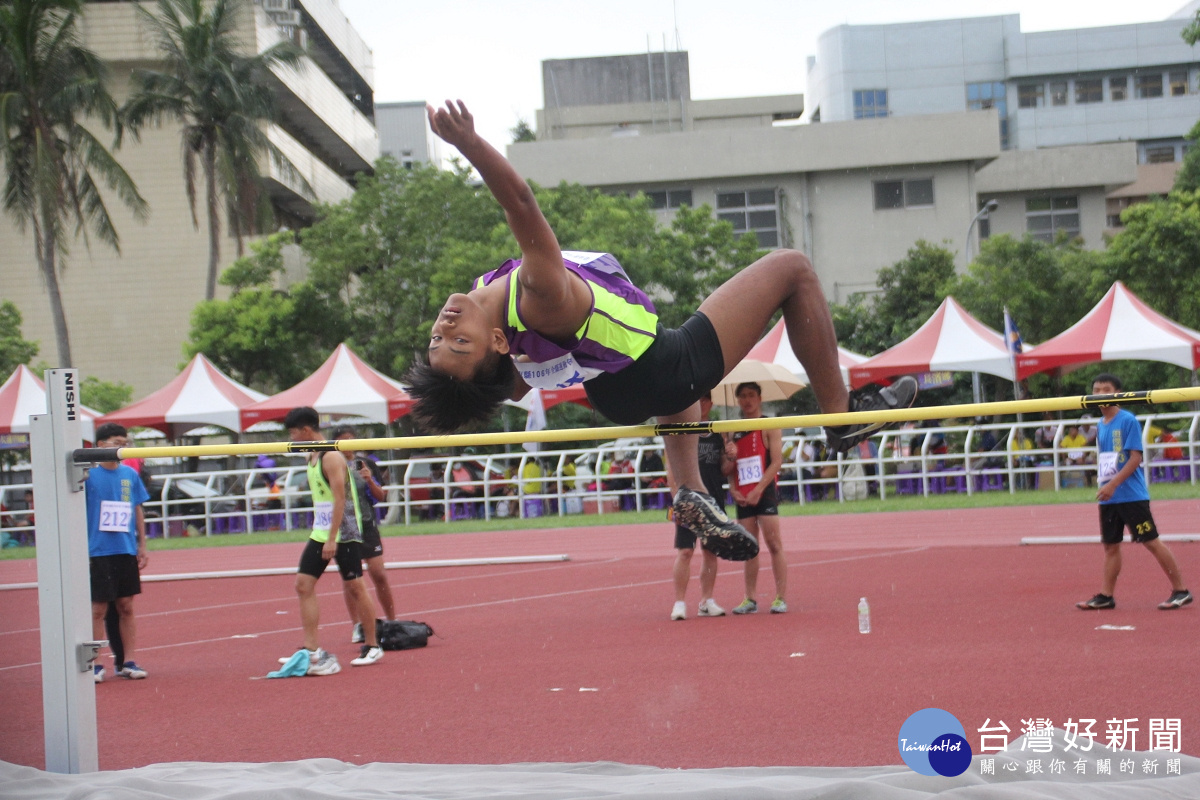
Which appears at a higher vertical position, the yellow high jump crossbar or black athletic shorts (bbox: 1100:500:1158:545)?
the yellow high jump crossbar

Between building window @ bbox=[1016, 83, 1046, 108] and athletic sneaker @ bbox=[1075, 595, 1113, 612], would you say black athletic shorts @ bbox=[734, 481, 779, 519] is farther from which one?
building window @ bbox=[1016, 83, 1046, 108]

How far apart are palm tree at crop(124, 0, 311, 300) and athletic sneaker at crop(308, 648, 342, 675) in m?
21.6

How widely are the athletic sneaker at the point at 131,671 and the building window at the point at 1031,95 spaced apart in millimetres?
44765

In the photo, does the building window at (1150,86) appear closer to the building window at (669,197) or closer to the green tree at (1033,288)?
the building window at (669,197)

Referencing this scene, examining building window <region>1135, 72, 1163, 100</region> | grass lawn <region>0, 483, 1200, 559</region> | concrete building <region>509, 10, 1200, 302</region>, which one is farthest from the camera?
building window <region>1135, 72, 1163, 100</region>

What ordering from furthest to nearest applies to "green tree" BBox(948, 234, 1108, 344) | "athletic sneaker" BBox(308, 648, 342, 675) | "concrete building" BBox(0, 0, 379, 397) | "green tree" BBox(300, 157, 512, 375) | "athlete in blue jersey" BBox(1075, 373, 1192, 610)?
"concrete building" BBox(0, 0, 379, 397)
"green tree" BBox(300, 157, 512, 375)
"green tree" BBox(948, 234, 1108, 344)
"athlete in blue jersey" BBox(1075, 373, 1192, 610)
"athletic sneaker" BBox(308, 648, 342, 675)

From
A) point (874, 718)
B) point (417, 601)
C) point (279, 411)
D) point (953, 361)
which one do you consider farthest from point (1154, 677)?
point (279, 411)

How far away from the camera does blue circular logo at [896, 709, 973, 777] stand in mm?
3758

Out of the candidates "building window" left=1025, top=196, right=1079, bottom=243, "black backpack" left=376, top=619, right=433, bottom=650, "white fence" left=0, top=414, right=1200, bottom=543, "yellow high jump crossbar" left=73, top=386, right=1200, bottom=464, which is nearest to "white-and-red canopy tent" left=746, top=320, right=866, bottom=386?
"white fence" left=0, top=414, right=1200, bottom=543

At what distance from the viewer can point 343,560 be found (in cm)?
741

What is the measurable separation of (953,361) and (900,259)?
15.7 m

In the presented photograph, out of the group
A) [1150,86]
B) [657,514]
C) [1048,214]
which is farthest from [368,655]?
[1150,86]

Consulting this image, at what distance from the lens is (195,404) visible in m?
18.0

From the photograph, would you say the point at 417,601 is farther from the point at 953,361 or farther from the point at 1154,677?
the point at 953,361
